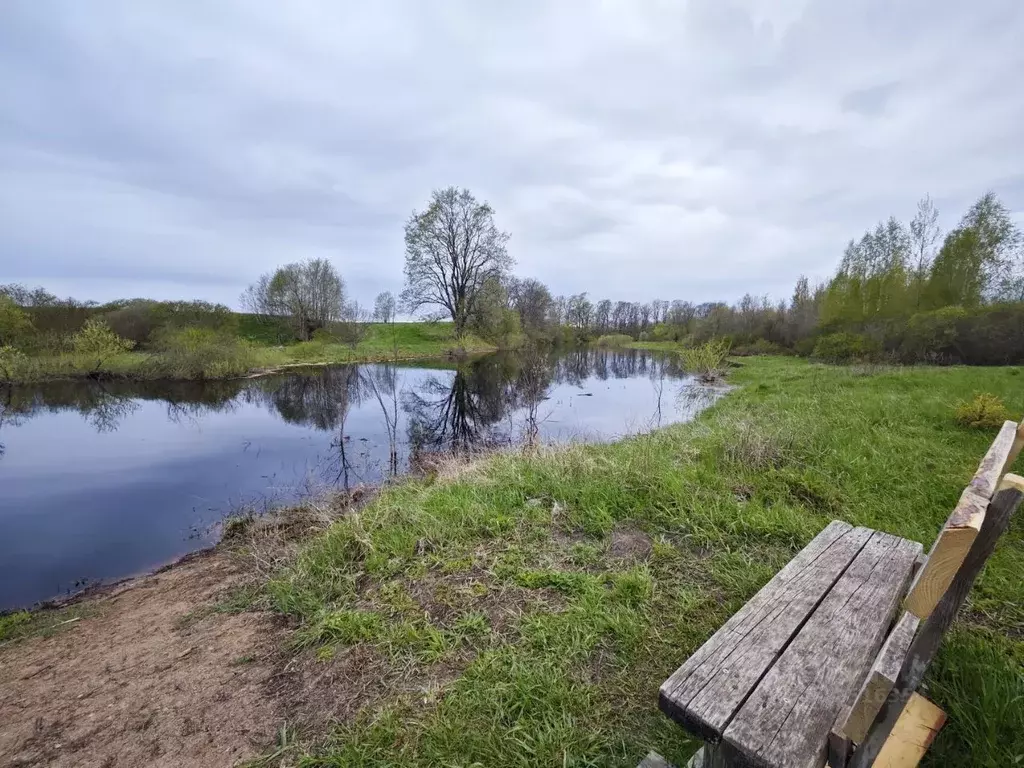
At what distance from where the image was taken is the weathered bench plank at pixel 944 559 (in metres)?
0.97

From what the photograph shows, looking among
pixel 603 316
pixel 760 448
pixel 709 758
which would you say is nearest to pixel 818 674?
pixel 709 758

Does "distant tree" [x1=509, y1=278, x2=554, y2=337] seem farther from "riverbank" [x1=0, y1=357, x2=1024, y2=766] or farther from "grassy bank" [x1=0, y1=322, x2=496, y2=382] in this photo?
"riverbank" [x1=0, y1=357, x2=1024, y2=766]

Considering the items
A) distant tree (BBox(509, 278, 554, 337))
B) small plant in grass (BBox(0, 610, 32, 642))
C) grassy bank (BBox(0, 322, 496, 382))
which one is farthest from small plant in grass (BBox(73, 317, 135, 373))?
distant tree (BBox(509, 278, 554, 337))

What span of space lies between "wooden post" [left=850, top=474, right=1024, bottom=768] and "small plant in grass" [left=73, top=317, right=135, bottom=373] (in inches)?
1099

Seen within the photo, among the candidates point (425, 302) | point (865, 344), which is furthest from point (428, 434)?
point (425, 302)

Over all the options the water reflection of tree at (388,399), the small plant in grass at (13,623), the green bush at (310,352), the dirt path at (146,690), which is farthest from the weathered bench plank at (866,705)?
the green bush at (310,352)

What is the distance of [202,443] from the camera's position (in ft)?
37.4

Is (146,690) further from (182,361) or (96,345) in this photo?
(96,345)

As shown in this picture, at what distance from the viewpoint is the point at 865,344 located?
71.0 ft

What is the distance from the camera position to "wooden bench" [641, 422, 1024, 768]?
3.58 ft

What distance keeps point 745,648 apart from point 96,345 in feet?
91.6

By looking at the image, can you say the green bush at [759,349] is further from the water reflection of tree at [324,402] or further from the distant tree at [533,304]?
the water reflection of tree at [324,402]

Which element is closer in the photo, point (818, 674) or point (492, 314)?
point (818, 674)

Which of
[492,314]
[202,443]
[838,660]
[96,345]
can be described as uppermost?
[492,314]
